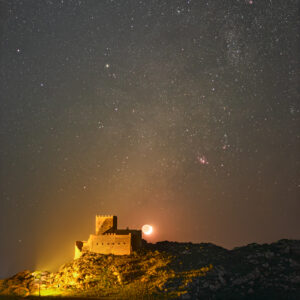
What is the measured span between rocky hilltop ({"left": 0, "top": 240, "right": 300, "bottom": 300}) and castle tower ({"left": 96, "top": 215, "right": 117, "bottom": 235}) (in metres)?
7.24

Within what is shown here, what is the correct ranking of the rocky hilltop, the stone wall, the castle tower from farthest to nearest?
the castle tower
the stone wall
the rocky hilltop

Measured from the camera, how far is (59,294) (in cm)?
6288

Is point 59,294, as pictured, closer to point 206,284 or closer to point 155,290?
point 155,290

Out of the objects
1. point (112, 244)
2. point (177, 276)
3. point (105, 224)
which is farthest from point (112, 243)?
point (177, 276)

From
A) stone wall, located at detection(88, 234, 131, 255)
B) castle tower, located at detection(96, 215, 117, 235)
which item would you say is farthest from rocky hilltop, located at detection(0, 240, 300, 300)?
castle tower, located at detection(96, 215, 117, 235)

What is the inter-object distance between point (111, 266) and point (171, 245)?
18.3 m

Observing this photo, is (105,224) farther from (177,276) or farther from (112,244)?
(177,276)

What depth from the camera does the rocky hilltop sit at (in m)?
61.1

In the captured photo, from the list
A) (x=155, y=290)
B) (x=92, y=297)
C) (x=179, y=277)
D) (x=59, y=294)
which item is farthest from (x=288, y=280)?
(x=59, y=294)

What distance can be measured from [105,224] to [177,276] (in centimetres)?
2233

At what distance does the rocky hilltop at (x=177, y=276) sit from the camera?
61.1 metres

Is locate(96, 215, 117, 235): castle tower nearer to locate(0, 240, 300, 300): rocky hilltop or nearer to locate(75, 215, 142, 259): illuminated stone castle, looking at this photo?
locate(75, 215, 142, 259): illuminated stone castle

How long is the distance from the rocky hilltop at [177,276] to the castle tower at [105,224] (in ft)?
23.8

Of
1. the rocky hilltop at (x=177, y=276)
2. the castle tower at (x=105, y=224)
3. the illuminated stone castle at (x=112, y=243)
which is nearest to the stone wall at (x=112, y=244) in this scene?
the illuminated stone castle at (x=112, y=243)
